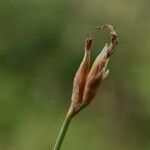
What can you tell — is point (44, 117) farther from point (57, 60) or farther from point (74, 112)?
point (74, 112)

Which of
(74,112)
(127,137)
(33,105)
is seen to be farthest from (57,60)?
(74,112)

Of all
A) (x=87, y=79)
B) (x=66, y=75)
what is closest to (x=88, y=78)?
(x=87, y=79)

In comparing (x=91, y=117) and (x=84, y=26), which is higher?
(x=84, y=26)

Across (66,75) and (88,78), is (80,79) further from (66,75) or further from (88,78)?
(66,75)

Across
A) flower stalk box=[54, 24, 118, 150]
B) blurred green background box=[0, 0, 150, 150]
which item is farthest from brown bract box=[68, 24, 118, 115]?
blurred green background box=[0, 0, 150, 150]

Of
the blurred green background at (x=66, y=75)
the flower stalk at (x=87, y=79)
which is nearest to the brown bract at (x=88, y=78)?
the flower stalk at (x=87, y=79)

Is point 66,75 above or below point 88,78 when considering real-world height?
below

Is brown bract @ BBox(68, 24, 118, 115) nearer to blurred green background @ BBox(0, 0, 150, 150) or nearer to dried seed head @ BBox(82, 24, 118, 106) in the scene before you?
dried seed head @ BBox(82, 24, 118, 106)

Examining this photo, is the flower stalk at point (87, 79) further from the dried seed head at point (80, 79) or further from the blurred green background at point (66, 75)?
the blurred green background at point (66, 75)
